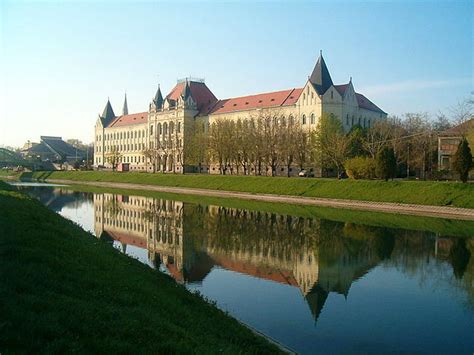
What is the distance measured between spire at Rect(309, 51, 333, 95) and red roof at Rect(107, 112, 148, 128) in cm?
4594

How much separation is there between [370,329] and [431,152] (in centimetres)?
4938

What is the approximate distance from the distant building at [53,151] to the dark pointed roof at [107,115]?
1262 cm

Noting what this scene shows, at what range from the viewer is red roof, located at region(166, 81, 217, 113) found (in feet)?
309

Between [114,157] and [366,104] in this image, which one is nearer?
[366,104]

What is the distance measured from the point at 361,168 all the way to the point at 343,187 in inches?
190

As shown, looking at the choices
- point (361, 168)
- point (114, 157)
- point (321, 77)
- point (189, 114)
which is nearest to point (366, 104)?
point (321, 77)

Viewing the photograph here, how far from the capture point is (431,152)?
55938 mm

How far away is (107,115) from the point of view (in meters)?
123

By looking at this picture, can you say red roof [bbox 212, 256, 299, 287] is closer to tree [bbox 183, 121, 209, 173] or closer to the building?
the building

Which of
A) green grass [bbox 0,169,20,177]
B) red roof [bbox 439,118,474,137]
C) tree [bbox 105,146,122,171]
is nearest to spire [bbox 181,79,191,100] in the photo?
tree [bbox 105,146,122,171]

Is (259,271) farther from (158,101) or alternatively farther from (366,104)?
(158,101)

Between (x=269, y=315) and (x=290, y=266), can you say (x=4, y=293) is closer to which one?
(x=269, y=315)

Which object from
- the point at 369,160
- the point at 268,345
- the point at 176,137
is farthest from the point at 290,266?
the point at 176,137

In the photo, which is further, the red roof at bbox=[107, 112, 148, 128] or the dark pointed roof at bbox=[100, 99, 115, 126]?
the dark pointed roof at bbox=[100, 99, 115, 126]
